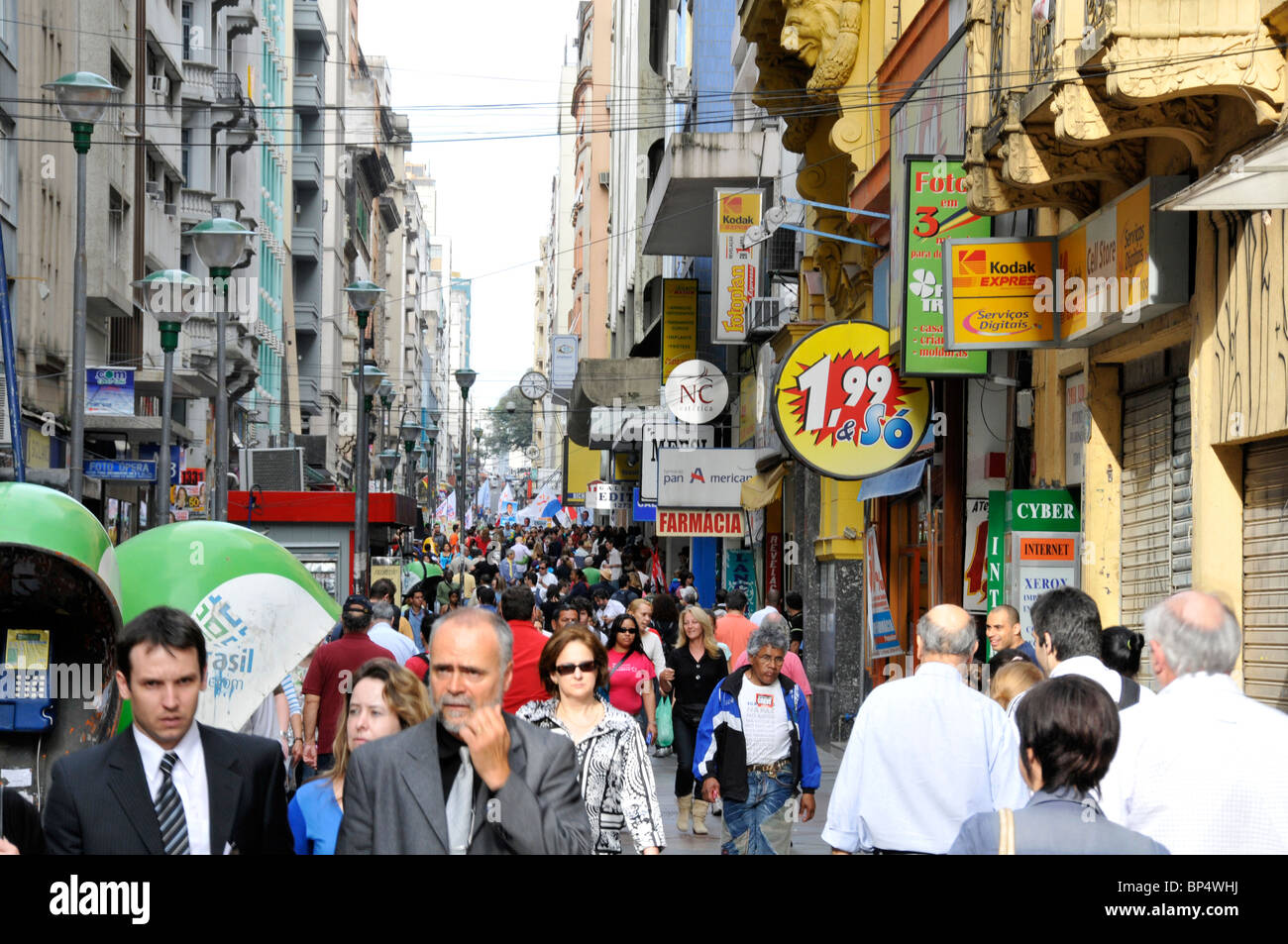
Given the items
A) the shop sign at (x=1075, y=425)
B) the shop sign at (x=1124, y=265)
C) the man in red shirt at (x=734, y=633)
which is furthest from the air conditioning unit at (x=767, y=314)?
the shop sign at (x=1124, y=265)

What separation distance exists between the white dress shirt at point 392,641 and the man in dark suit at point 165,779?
318 inches

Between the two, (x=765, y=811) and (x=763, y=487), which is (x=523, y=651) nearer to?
(x=765, y=811)

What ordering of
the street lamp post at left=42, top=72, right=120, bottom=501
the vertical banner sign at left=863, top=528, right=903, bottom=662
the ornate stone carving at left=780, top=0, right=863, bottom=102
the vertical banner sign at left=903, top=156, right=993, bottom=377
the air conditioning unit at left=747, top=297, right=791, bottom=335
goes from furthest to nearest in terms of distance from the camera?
the air conditioning unit at left=747, top=297, right=791, bottom=335 < the ornate stone carving at left=780, top=0, right=863, bottom=102 < the street lamp post at left=42, top=72, right=120, bottom=501 < the vertical banner sign at left=863, top=528, right=903, bottom=662 < the vertical banner sign at left=903, top=156, right=993, bottom=377

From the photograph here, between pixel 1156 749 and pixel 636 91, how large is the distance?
62.2m

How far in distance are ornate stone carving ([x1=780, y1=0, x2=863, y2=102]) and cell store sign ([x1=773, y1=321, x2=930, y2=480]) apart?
→ 19.6 ft

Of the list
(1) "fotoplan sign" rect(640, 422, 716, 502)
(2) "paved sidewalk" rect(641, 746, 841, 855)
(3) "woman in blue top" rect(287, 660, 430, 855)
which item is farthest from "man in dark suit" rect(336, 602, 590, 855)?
(1) "fotoplan sign" rect(640, 422, 716, 502)

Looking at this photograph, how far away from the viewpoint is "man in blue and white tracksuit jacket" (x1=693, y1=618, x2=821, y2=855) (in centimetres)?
1045

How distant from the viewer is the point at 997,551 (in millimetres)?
14227

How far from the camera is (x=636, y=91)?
66.0 m

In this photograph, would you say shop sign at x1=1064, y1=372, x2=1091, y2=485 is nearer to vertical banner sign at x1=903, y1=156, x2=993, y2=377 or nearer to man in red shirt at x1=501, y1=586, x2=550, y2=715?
vertical banner sign at x1=903, y1=156, x2=993, y2=377

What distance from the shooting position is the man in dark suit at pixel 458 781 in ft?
14.6

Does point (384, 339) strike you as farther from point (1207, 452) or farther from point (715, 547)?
point (1207, 452)

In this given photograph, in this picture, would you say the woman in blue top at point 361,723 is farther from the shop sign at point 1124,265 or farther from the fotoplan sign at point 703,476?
the fotoplan sign at point 703,476

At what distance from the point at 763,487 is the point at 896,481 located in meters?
8.11
